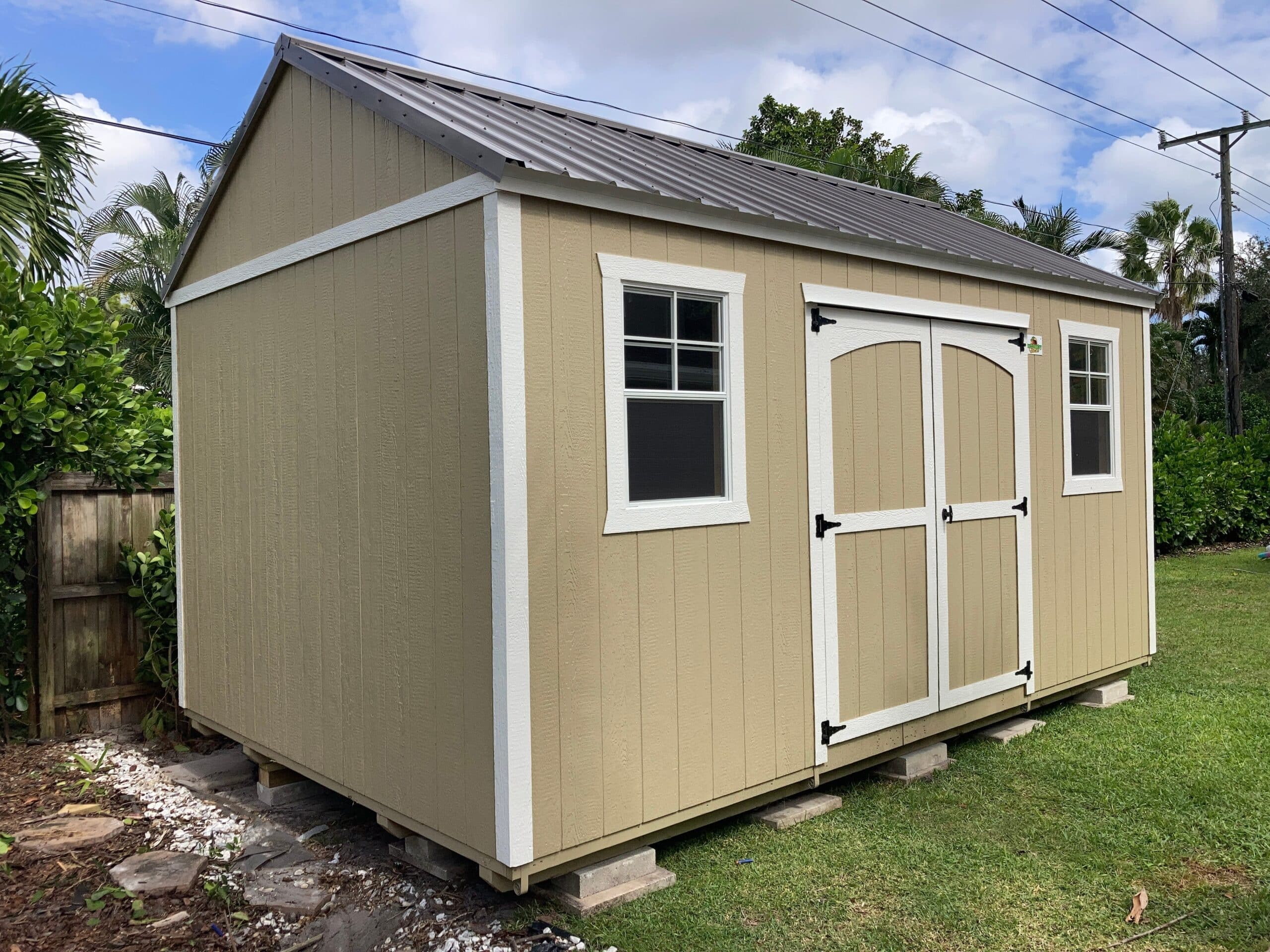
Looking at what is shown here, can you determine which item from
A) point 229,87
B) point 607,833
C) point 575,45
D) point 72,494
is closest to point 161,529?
point 72,494

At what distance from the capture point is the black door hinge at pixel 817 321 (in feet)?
13.9

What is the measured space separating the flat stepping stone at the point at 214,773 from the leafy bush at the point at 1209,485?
12.2m

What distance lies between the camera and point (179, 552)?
5.33m

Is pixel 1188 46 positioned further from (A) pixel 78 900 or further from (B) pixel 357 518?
(A) pixel 78 900

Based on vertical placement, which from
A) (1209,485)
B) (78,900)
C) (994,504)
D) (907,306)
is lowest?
(78,900)

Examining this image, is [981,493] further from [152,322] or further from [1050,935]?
[152,322]

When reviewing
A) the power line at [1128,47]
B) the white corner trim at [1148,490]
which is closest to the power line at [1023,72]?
the power line at [1128,47]

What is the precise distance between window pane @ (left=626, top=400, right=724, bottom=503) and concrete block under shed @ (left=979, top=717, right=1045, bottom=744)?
8.28ft

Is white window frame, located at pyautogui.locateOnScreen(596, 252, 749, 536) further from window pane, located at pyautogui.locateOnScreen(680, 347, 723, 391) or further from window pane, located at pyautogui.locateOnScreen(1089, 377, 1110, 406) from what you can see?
window pane, located at pyautogui.locateOnScreen(1089, 377, 1110, 406)

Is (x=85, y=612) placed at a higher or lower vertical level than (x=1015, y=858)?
higher

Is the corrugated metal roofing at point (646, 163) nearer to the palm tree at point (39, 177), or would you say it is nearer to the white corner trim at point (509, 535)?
the white corner trim at point (509, 535)

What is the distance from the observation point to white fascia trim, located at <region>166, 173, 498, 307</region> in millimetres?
3274

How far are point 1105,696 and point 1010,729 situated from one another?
1.03 metres

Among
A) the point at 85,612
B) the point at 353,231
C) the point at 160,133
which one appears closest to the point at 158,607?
the point at 85,612
